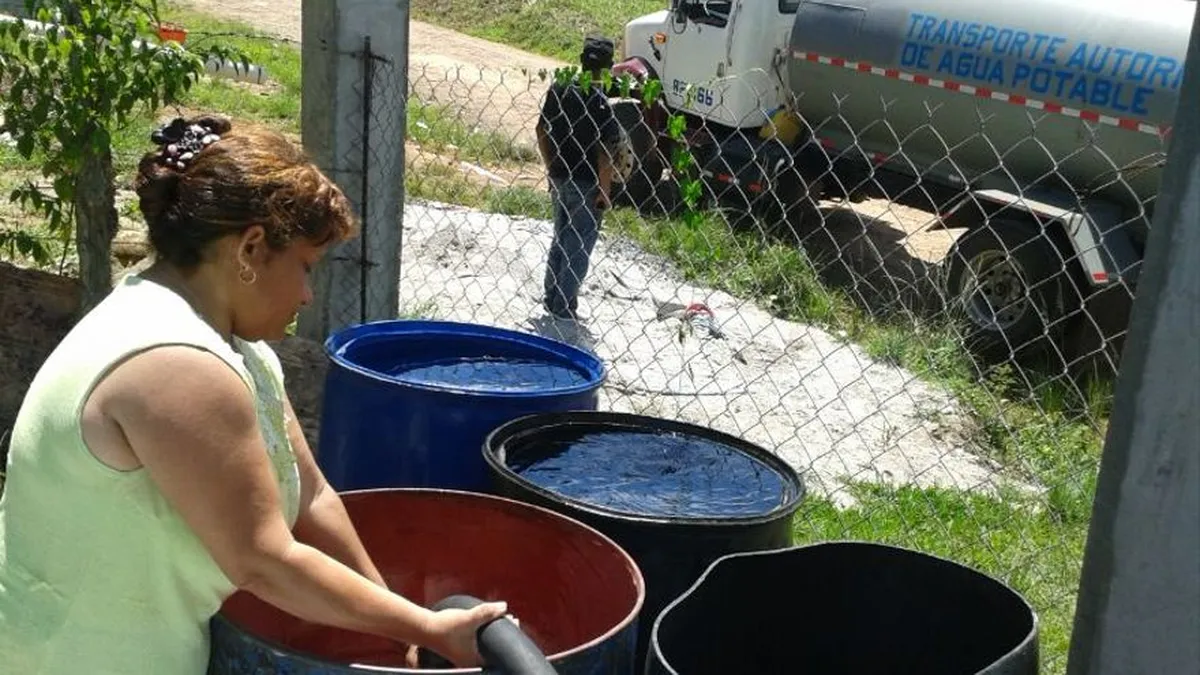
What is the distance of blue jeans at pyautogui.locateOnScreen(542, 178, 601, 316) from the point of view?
21.9ft

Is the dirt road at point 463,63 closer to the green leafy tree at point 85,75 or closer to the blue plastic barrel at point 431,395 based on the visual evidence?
the green leafy tree at point 85,75

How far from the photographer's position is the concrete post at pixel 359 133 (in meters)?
3.89

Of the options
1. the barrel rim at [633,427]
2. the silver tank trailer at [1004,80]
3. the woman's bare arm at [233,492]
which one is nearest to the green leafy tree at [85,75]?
the barrel rim at [633,427]

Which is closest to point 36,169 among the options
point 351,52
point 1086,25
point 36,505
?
point 351,52

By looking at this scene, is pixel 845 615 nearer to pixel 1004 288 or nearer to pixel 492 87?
pixel 1004 288

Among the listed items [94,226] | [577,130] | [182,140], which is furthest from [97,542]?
[577,130]

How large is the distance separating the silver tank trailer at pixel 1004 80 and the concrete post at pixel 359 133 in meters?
3.60

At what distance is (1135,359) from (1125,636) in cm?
33

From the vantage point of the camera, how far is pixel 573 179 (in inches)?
263

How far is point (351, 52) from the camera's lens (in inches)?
153

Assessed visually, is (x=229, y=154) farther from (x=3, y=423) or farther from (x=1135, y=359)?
(x=3, y=423)

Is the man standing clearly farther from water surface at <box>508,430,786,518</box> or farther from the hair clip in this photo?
the hair clip

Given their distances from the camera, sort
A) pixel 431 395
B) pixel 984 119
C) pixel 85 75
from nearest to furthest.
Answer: pixel 431 395 < pixel 85 75 < pixel 984 119

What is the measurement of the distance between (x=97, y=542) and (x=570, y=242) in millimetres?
5092
